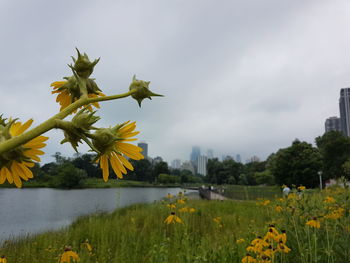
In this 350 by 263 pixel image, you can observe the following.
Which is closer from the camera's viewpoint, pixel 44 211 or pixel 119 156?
pixel 119 156

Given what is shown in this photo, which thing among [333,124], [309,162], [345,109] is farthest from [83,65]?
[333,124]

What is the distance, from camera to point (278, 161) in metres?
35.2

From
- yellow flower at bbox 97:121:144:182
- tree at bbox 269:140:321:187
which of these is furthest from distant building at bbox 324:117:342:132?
yellow flower at bbox 97:121:144:182

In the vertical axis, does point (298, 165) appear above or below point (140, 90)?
above

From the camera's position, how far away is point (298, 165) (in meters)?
32.7

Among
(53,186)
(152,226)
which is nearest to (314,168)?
(152,226)

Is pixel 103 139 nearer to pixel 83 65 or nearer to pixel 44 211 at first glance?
pixel 83 65

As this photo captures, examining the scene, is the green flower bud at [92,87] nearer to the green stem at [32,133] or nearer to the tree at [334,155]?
the green stem at [32,133]

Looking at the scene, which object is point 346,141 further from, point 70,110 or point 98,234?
point 70,110

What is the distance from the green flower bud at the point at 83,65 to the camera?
586 mm

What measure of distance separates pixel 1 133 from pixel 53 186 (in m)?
42.8

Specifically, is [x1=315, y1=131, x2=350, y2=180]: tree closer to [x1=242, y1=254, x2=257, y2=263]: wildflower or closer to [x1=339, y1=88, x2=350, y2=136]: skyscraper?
[x1=242, y1=254, x2=257, y2=263]: wildflower

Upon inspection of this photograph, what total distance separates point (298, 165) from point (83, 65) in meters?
36.2

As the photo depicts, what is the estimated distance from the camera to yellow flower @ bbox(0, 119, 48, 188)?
41cm
